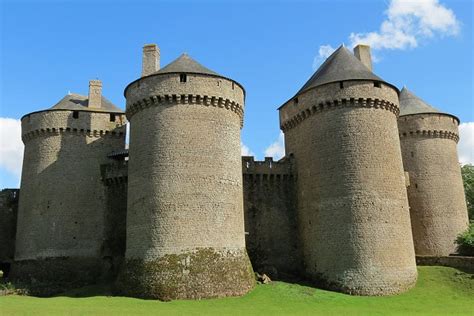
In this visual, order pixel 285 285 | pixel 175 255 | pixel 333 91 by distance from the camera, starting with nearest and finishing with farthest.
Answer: pixel 175 255 < pixel 285 285 < pixel 333 91

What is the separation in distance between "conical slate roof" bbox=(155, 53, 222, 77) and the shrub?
17229 mm

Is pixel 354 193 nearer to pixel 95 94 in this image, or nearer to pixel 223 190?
pixel 223 190

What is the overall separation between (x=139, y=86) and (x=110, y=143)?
582cm

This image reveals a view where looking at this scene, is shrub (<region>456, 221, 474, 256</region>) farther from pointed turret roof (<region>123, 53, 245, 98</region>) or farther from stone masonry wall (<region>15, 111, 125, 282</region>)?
stone masonry wall (<region>15, 111, 125, 282</region>)

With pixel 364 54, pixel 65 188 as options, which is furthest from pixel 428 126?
pixel 65 188

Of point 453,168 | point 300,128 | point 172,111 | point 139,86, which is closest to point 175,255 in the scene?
point 172,111

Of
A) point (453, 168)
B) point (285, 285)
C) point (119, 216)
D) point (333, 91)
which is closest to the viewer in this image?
point (285, 285)

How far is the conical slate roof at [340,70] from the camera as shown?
24.9 m

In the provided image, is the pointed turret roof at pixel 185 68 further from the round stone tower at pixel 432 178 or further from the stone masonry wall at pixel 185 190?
the round stone tower at pixel 432 178

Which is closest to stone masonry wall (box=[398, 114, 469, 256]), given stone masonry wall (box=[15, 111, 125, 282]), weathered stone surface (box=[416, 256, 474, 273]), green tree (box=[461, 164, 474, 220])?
weathered stone surface (box=[416, 256, 474, 273])

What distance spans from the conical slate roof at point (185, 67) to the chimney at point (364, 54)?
10.1 metres

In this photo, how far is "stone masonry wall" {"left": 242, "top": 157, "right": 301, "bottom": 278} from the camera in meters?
25.5

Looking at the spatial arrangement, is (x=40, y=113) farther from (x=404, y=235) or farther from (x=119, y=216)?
(x=404, y=235)

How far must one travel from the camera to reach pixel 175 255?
20.4 meters
